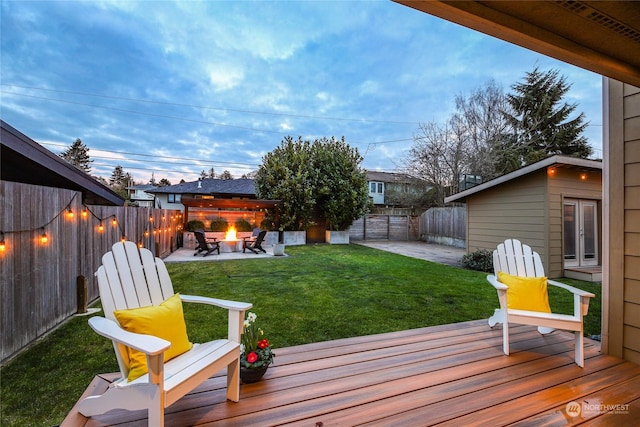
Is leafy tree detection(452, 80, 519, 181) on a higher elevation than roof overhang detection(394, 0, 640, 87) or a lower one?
higher

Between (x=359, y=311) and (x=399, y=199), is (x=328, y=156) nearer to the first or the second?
(x=399, y=199)

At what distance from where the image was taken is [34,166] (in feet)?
12.8

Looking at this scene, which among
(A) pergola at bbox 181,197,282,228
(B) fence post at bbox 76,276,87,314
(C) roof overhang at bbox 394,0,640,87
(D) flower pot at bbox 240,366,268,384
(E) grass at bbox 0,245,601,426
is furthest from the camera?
(A) pergola at bbox 181,197,282,228

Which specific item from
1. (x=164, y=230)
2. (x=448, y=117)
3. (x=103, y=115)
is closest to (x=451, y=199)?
(x=448, y=117)

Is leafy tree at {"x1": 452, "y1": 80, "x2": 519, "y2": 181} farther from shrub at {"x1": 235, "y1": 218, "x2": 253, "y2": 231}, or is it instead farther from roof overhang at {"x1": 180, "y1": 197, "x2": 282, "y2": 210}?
shrub at {"x1": 235, "y1": 218, "x2": 253, "y2": 231}

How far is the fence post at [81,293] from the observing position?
3918 millimetres

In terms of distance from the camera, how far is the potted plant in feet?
6.47

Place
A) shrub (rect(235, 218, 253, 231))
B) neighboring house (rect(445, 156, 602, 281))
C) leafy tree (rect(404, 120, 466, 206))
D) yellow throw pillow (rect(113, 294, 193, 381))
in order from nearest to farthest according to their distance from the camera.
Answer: yellow throw pillow (rect(113, 294, 193, 381)), neighboring house (rect(445, 156, 602, 281)), shrub (rect(235, 218, 253, 231)), leafy tree (rect(404, 120, 466, 206))

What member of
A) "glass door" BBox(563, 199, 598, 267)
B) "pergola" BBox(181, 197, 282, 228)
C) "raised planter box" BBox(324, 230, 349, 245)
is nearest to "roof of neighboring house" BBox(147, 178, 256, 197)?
"pergola" BBox(181, 197, 282, 228)

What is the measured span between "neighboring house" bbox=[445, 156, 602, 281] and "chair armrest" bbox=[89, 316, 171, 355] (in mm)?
7812

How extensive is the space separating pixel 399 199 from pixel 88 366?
54.8 ft

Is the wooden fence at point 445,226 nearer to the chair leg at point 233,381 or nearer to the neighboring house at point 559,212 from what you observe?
the neighboring house at point 559,212

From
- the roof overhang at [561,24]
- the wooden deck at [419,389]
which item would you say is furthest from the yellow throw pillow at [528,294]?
the roof overhang at [561,24]

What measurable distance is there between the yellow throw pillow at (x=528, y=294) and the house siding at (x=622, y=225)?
50cm
